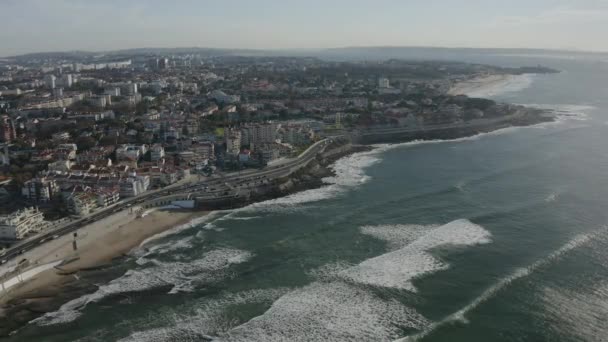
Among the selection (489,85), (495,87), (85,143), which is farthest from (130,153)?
(489,85)

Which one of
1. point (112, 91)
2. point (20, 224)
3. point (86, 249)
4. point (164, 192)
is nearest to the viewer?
point (86, 249)

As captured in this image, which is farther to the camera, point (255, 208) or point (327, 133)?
point (327, 133)

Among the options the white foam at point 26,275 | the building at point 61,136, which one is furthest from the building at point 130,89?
the white foam at point 26,275

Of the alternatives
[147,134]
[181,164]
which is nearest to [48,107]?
[147,134]

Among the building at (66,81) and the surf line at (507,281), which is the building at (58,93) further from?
the surf line at (507,281)

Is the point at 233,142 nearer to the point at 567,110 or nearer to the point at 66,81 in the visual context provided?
the point at 567,110

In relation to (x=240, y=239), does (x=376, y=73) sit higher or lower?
higher

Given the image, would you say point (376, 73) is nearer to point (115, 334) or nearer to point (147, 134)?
point (147, 134)
